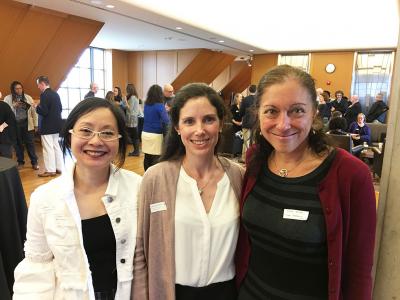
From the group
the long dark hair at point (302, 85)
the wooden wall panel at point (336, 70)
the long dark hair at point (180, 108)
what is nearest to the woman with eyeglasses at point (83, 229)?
the long dark hair at point (180, 108)

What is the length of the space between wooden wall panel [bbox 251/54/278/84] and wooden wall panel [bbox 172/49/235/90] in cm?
111

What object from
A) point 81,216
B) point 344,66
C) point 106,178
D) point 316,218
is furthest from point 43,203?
point 344,66

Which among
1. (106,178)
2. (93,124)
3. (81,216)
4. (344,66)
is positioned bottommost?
(81,216)

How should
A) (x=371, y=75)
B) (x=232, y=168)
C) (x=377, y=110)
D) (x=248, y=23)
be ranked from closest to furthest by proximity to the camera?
(x=232, y=168) → (x=248, y=23) → (x=377, y=110) → (x=371, y=75)

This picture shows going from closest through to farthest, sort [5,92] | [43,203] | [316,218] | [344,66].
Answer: [316,218]
[43,203]
[5,92]
[344,66]

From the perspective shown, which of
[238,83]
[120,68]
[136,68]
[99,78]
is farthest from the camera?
[238,83]

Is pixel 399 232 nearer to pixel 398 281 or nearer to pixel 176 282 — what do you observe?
pixel 398 281

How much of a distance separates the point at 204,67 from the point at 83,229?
11.5 m

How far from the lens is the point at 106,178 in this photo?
1.40m

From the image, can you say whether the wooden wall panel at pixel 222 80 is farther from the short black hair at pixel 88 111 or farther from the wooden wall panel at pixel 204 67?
the short black hair at pixel 88 111

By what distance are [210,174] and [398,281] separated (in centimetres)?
82

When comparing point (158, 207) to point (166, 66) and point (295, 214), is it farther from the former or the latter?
point (166, 66)

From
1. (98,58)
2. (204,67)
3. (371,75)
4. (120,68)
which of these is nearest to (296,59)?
(371,75)

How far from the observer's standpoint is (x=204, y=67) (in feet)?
40.2
